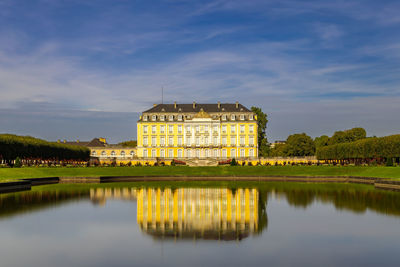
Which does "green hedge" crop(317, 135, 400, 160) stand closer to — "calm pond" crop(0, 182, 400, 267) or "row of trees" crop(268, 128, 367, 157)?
"row of trees" crop(268, 128, 367, 157)

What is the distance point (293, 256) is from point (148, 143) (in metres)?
70.7

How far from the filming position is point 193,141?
8144 centimetres

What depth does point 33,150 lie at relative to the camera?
61.7 m

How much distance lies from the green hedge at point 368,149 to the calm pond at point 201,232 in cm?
3077

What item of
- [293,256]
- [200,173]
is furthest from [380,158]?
[293,256]

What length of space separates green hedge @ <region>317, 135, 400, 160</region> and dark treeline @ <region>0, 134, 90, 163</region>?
42.6m

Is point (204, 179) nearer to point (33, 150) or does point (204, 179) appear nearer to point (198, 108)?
point (33, 150)

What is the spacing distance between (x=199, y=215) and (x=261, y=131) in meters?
66.9

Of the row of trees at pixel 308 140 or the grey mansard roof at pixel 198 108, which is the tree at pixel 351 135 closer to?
the row of trees at pixel 308 140

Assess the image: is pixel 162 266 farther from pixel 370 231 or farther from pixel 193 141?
pixel 193 141

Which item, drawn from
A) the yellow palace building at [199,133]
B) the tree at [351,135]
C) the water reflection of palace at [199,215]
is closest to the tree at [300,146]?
the tree at [351,135]

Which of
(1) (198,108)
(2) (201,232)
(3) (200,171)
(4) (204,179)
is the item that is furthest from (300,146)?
(2) (201,232)

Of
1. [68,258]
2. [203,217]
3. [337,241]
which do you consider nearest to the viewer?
[68,258]

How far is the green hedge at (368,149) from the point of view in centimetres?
5425
